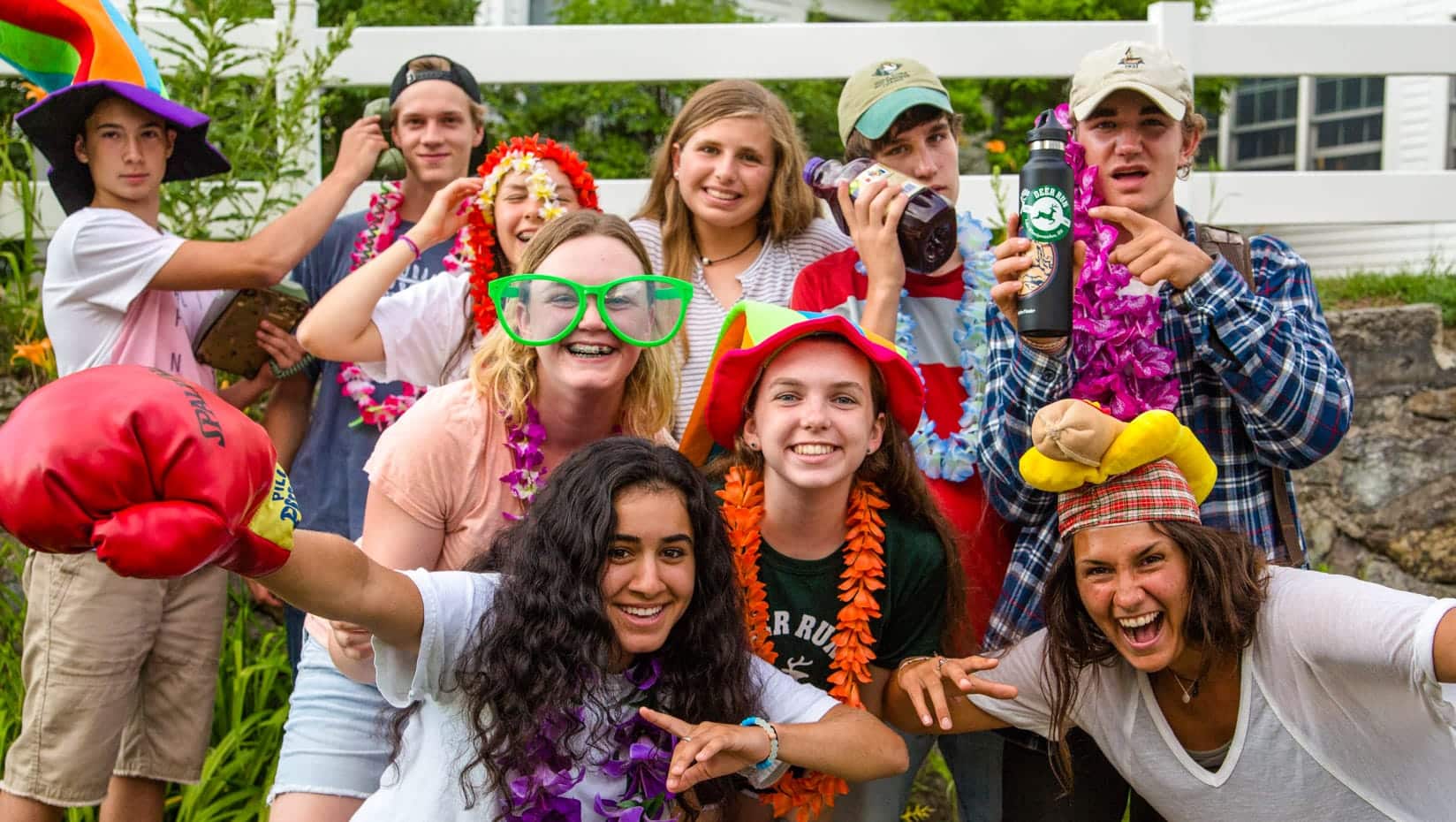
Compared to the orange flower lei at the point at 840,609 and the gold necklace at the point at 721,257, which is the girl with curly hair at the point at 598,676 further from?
the gold necklace at the point at 721,257

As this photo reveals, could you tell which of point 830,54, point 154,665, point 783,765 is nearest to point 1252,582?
point 783,765

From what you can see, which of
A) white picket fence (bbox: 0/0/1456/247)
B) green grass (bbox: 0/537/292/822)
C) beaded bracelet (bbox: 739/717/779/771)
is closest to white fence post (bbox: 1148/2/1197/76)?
white picket fence (bbox: 0/0/1456/247)

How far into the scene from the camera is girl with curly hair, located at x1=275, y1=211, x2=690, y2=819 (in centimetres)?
272

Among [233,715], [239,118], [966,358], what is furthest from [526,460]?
[239,118]

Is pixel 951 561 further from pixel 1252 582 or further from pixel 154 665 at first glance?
pixel 154 665

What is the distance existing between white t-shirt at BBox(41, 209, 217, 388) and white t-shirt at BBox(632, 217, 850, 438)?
1.26 metres

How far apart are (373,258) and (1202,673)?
92.7 inches

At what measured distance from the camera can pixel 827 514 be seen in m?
2.83

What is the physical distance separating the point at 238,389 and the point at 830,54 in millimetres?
2780

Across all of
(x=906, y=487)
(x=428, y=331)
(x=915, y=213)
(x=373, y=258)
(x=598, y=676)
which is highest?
(x=915, y=213)

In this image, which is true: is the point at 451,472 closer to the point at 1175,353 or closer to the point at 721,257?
the point at 721,257

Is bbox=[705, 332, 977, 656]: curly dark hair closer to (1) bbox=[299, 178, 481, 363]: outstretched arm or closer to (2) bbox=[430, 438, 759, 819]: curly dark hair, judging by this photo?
(2) bbox=[430, 438, 759, 819]: curly dark hair

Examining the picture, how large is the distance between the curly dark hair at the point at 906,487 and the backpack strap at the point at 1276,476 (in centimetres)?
71

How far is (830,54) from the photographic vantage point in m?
5.25
